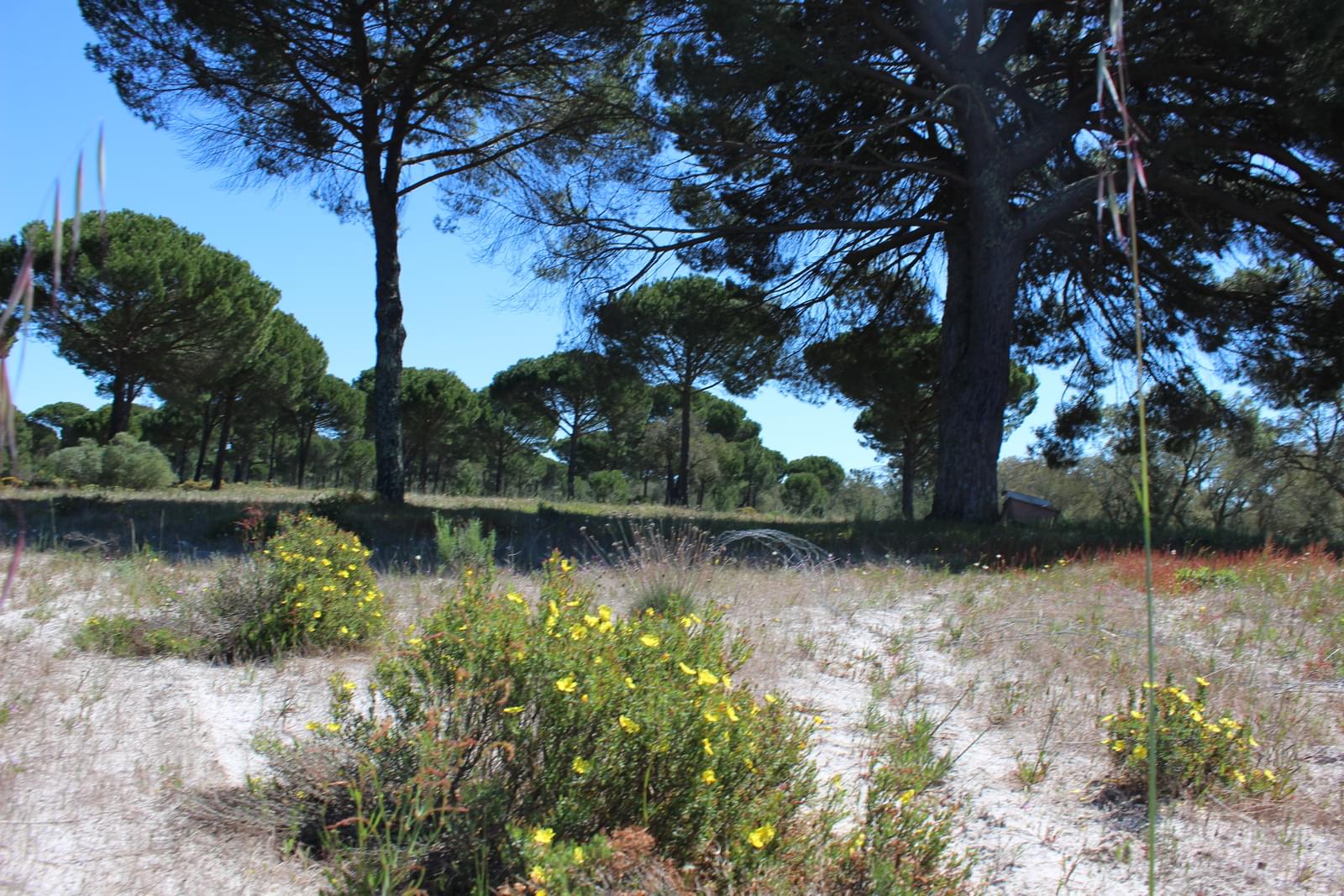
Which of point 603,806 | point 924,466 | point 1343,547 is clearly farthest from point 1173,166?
point 924,466

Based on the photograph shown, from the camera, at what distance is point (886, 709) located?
3781mm

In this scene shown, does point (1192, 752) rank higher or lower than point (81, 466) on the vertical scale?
lower

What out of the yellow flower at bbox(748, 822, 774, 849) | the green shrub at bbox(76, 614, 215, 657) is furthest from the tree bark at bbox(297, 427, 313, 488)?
the yellow flower at bbox(748, 822, 774, 849)

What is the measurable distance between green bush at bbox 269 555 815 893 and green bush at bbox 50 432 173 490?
16.8 m

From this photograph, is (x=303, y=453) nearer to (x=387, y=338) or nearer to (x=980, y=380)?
(x=387, y=338)

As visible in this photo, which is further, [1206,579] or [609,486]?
[609,486]

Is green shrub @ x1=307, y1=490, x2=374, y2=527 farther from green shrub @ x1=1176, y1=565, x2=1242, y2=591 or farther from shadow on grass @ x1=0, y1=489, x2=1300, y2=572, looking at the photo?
green shrub @ x1=1176, y1=565, x2=1242, y2=591

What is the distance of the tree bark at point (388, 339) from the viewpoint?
1132 centimetres

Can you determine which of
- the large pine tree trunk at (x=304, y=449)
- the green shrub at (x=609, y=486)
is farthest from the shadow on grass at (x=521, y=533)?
the green shrub at (x=609, y=486)

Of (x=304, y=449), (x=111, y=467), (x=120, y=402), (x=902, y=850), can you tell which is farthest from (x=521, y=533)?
(x=304, y=449)

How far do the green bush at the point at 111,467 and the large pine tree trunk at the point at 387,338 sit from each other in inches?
320

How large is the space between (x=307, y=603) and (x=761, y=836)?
8.95ft

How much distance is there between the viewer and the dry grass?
251cm

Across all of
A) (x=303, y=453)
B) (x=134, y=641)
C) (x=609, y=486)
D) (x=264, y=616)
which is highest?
(x=303, y=453)
